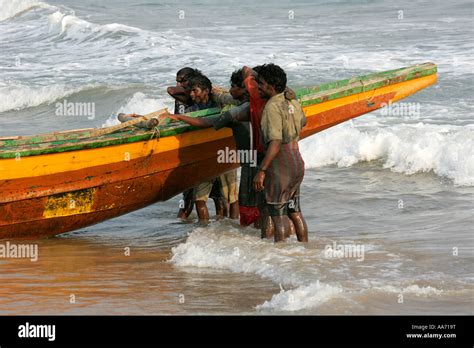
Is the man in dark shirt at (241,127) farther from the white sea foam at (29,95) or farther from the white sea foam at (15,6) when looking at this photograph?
the white sea foam at (15,6)

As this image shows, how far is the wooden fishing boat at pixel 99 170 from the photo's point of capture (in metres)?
7.45

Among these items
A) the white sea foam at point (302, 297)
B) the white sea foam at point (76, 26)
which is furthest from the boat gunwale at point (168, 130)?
the white sea foam at point (76, 26)

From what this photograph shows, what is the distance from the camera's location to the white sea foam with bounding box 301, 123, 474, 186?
1095 centimetres

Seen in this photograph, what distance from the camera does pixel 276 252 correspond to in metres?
7.17

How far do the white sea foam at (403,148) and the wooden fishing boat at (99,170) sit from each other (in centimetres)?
264

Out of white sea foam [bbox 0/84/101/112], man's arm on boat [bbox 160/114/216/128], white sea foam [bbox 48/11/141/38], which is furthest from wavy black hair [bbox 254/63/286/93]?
white sea foam [bbox 48/11/141/38]

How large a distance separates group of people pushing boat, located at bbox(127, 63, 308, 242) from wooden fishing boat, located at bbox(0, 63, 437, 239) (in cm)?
27

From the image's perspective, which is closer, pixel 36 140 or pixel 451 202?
pixel 36 140

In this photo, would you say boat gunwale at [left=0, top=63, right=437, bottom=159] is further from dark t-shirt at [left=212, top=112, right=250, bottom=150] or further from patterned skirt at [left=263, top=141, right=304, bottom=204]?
patterned skirt at [left=263, top=141, right=304, bottom=204]
